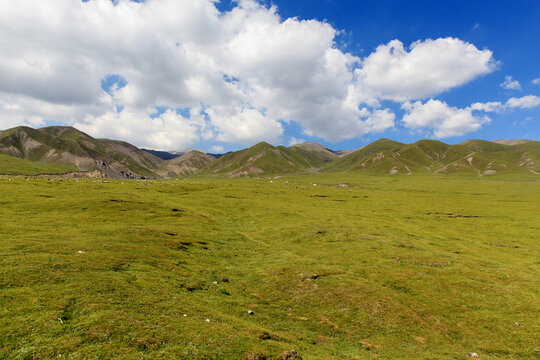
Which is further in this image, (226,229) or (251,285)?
(226,229)

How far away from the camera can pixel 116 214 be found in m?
49.1

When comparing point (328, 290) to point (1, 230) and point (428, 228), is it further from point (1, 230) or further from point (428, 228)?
point (428, 228)

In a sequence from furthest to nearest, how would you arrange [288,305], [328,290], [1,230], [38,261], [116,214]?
[116,214], [1,230], [328,290], [288,305], [38,261]

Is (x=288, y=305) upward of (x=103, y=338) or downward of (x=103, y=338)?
downward

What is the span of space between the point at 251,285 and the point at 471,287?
21.6m

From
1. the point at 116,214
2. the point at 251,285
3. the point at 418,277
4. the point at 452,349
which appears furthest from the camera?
the point at 116,214

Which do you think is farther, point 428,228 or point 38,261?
point 428,228

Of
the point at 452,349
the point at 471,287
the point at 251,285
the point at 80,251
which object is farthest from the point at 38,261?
the point at 471,287

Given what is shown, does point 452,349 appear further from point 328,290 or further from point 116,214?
point 116,214

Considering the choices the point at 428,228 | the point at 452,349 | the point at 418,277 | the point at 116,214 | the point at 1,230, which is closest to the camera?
the point at 452,349

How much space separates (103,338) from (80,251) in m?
15.5

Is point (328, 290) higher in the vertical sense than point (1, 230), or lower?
lower

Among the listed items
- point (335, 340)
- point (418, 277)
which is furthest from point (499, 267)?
point (335, 340)

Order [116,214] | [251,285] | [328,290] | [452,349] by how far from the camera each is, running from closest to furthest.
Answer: [452,349]
[328,290]
[251,285]
[116,214]
